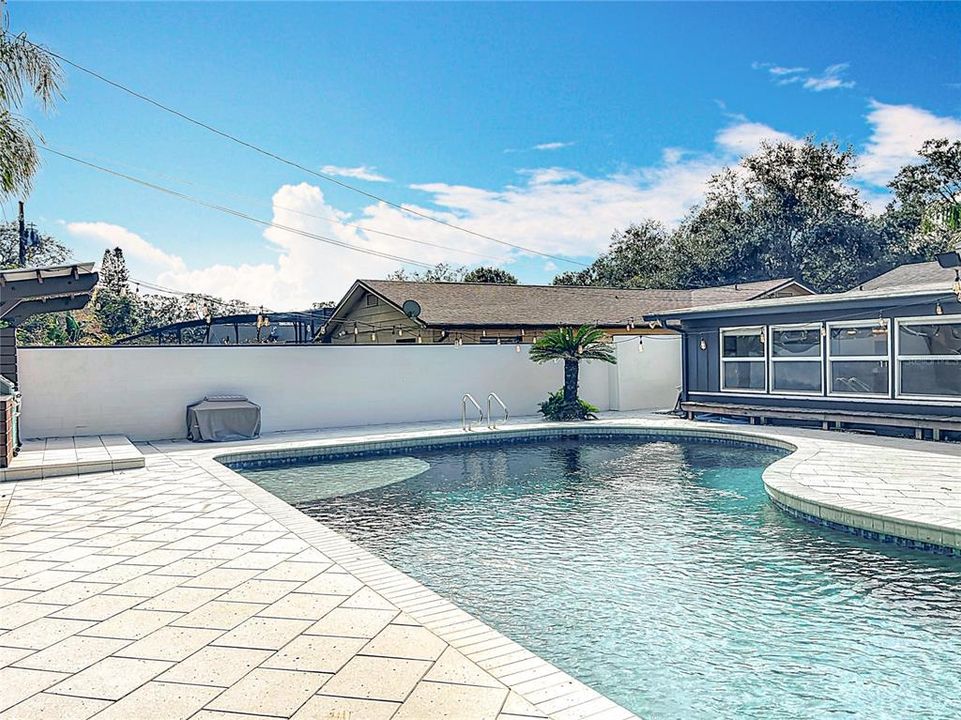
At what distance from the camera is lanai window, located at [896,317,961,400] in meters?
10.5

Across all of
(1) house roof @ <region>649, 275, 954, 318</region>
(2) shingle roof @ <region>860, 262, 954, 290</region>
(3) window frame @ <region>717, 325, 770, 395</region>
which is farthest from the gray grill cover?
(2) shingle roof @ <region>860, 262, 954, 290</region>

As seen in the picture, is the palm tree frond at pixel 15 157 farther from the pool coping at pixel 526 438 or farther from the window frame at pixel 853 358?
the window frame at pixel 853 358

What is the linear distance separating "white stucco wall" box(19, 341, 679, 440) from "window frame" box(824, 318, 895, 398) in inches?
181

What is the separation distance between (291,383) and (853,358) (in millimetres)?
10157

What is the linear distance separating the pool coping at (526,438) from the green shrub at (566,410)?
0.57 meters

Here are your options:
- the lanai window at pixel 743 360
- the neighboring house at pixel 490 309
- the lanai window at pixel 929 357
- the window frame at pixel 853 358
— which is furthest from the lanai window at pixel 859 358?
the neighboring house at pixel 490 309

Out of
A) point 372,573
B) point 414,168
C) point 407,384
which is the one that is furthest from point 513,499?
point 414,168

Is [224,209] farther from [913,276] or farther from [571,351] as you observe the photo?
[913,276]

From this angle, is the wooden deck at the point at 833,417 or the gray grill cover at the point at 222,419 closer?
the wooden deck at the point at 833,417

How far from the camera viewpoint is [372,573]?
464cm

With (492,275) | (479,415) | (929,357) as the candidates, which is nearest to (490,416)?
(479,415)

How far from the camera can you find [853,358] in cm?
1198

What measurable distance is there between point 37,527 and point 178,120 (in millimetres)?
11479

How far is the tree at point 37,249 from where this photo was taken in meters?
27.7
